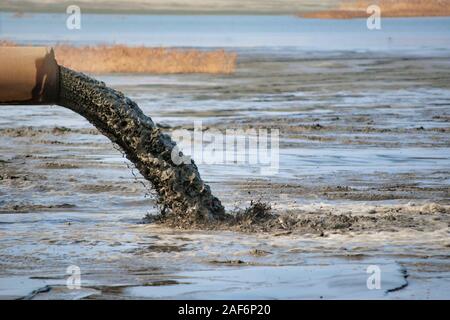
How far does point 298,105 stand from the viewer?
28.6 m

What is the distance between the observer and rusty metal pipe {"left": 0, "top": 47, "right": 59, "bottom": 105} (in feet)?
41.4

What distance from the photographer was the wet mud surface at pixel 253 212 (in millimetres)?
10781

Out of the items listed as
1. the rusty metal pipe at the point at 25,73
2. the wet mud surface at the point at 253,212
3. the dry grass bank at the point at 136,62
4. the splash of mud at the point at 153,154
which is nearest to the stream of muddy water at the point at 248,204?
the wet mud surface at the point at 253,212

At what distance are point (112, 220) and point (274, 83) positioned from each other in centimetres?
2275

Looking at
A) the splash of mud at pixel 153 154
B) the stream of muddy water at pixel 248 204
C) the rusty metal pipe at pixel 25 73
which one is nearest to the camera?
the stream of muddy water at pixel 248 204

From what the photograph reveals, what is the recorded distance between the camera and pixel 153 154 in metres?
14.0

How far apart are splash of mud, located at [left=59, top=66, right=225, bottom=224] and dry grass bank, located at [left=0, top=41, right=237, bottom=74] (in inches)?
1024

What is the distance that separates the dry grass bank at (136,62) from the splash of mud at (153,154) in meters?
26.0

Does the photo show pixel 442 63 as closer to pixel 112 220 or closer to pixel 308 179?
pixel 308 179

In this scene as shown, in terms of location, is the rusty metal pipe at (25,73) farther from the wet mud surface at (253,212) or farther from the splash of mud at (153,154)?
the wet mud surface at (253,212)

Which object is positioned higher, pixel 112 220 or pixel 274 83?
pixel 274 83

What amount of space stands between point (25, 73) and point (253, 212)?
108 inches

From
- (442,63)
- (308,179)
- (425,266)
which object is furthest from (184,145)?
(442,63)

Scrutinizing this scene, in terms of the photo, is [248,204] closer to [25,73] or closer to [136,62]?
[25,73]
